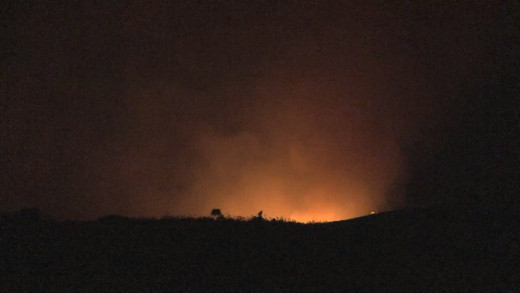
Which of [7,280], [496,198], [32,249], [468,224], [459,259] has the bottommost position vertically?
[7,280]

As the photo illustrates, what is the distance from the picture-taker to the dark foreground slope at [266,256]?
285 inches

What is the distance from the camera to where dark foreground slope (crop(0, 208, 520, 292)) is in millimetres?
7238

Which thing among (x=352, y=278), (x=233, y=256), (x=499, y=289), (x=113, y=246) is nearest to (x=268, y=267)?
(x=233, y=256)

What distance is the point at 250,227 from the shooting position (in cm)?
1012

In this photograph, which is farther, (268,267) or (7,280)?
(268,267)

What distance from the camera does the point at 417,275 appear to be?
766cm

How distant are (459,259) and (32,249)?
8.70 metres

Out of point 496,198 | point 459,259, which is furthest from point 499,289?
point 496,198

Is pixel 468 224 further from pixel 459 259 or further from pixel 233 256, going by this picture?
pixel 233 256

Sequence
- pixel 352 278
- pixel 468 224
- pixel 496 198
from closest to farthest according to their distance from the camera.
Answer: pixel 352 278, pixel 468 224, pixel 496 198

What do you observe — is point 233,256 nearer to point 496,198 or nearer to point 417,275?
point 417,275

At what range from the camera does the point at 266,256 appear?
829 centimetres

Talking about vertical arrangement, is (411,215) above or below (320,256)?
above

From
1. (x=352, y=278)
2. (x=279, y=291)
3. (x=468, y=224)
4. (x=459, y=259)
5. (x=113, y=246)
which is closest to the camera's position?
(x=279, y=291)
